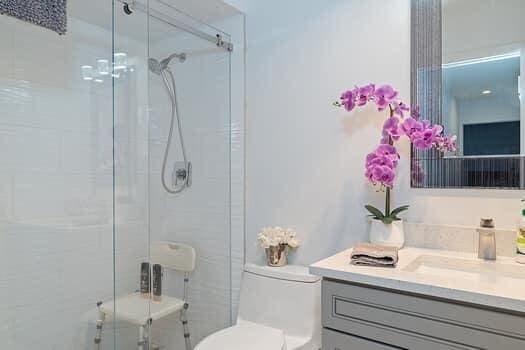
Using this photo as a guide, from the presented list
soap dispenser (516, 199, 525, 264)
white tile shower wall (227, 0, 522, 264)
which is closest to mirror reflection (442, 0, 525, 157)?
white tile shower wall (227, 0, 522, 264)

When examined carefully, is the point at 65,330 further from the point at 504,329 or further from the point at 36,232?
the point at 504,329

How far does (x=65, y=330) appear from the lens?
2.03 meters

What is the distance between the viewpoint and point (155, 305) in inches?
80.8

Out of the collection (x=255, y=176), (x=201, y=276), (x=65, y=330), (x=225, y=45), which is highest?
(x=225, y=45)

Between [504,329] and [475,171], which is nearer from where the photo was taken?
[504,329]

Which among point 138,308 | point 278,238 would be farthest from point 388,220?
point 138,308

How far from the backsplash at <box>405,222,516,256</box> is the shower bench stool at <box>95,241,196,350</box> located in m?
1.24

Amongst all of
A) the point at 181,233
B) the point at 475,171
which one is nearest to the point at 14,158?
the point at 181,233

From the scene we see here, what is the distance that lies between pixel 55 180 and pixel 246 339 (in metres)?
1.32

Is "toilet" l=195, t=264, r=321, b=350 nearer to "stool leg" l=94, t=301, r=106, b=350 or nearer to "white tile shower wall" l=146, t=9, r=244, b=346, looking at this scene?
"white tile shower wall" l=146, t=9, r=244, b=346

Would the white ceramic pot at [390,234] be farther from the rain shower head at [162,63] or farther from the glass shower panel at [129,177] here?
the rain shower head at [162,63]

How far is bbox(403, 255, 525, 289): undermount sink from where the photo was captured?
1.25 meters

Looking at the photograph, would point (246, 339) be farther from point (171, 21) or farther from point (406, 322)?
point (171, 21)

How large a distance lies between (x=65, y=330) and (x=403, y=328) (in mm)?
1798
